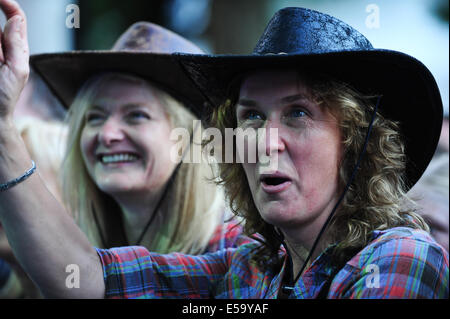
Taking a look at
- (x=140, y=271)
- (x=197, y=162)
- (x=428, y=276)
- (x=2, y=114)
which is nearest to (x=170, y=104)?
(x=197, y=162)

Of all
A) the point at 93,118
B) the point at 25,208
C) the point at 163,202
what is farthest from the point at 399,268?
the point at 93,118

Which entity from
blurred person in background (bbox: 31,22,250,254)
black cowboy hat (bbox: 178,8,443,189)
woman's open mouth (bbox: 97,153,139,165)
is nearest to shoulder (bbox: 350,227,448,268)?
black cowboy hat (bbox: 178,8,443,189)

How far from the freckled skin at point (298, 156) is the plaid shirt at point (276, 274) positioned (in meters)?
0.15

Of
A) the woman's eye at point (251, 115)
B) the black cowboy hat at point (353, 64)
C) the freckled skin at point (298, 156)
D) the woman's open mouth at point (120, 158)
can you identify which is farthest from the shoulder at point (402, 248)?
the woman's open mouth at point (120, 158)

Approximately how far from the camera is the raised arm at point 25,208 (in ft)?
5.52

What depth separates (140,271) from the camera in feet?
6.71

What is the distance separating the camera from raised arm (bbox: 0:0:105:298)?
5.52 ft

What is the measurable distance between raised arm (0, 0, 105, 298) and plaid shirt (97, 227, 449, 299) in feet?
0.65

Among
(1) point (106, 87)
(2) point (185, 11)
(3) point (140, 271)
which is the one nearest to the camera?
(3) point (140, 271)

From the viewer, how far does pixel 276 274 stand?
6.57 ft

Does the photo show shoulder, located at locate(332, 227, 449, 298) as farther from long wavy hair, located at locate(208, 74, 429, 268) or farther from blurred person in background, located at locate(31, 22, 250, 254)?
blurred person in background, located at locate(31, 22, 250, 254)

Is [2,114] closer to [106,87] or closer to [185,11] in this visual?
[106,87]

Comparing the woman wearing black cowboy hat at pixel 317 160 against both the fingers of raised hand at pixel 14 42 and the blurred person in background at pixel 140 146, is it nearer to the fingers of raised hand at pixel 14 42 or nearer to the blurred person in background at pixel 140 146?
the fingers of raised hand at pixel 14 42
